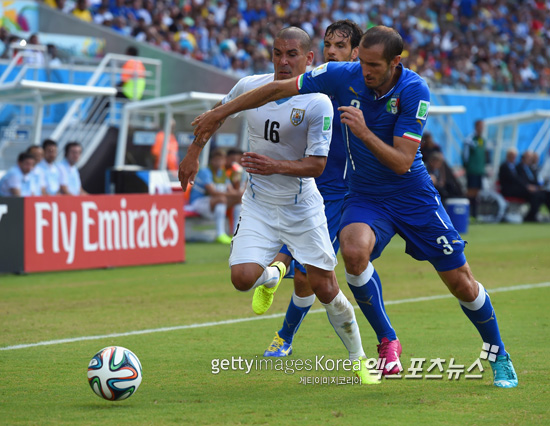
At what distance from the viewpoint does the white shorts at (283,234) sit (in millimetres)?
5744

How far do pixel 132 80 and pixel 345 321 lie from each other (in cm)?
1498

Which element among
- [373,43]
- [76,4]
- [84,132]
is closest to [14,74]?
[84,132]

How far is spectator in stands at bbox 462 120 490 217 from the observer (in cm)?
2256

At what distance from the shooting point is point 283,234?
5.88 meters

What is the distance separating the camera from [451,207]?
60.4ft

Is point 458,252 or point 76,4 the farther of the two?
point 76,4

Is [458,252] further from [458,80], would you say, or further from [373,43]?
[458,80]

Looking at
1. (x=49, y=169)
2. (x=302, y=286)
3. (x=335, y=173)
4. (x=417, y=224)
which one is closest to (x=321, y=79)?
(x=417, y=224)

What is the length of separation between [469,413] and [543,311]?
4219mm

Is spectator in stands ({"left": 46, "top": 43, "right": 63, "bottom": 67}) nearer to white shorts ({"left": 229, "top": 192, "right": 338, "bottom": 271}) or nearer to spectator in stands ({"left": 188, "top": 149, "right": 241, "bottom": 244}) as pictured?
spectator in stands ({"left": 188, "top": 149, "right": 241, "bottom": 244})

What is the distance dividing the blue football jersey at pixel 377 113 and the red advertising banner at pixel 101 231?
22.2 feet

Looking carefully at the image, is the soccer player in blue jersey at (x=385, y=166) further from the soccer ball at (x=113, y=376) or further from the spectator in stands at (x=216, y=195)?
the spectator in stands at (x=216, y=195)

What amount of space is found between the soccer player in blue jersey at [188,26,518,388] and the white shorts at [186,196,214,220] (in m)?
10.8

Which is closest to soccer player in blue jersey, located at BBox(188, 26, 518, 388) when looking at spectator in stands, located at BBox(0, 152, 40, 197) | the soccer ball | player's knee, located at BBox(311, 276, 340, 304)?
player's knee, located at BBox(311, 276, 340, 304)
